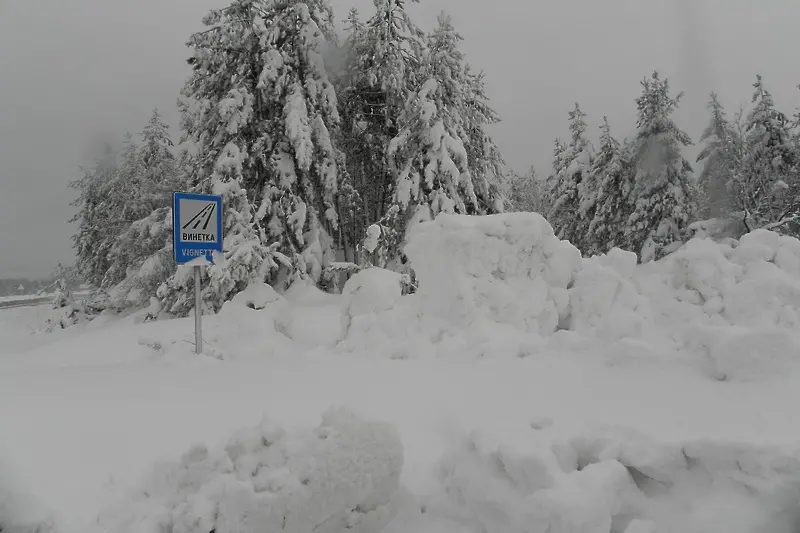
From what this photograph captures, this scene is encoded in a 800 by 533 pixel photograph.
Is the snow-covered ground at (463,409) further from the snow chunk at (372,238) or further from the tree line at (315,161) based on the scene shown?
the tree line at (315,161)

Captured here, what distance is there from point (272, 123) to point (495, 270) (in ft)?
37.5

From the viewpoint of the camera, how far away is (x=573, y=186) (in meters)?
29.4

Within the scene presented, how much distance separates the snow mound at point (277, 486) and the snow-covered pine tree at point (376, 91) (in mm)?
15207

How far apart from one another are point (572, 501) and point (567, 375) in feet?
7.19

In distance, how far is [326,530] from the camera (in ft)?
8.96

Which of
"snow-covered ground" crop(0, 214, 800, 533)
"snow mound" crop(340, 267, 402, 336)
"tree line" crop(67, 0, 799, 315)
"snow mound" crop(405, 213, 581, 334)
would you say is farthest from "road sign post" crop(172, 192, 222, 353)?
"tree line" crop(67, 0, 799, 315)

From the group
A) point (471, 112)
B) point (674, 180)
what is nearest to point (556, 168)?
point (674, 180)

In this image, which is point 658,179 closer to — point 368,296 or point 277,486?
point 368,296

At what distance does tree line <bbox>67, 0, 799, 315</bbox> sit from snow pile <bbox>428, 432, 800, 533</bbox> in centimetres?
1102

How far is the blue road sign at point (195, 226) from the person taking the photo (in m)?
6.44

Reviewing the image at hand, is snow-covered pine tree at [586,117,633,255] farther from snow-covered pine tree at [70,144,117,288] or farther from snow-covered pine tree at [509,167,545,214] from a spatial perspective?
snow-covered pine tree at [70,144,117,288]

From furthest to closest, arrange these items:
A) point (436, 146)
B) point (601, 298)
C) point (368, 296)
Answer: point (436, 146), point (368, 296), point (601, 298)

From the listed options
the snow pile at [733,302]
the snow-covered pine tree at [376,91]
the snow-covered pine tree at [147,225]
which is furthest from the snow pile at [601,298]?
the snow-covered pine tree at [147,225]

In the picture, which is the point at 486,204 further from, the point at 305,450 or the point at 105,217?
the point at 105,217
